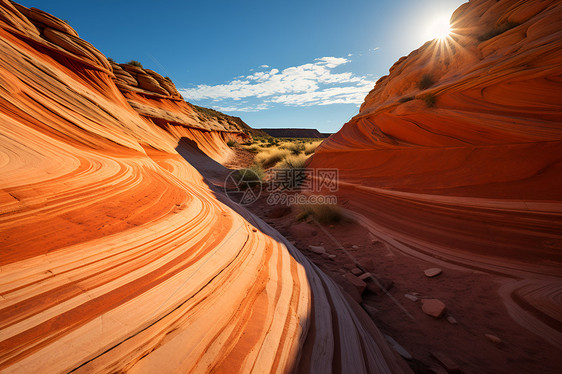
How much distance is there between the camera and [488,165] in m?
3.38

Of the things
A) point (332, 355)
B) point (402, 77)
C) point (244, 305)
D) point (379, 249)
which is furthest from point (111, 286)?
point (402, 77)

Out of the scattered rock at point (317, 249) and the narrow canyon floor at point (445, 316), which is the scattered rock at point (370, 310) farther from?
the scattered rock at point (317, 249)

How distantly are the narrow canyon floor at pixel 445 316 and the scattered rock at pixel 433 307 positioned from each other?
0.05 meters

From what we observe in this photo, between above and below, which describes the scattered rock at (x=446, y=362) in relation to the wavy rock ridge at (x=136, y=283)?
below

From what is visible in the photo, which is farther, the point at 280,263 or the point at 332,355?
the point at 280,263

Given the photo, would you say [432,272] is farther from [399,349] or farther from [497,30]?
[497,30]

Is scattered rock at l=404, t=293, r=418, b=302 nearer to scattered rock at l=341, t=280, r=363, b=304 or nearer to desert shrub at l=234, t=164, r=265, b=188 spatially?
scattered rock at l=341, t=280, r=363, b=304

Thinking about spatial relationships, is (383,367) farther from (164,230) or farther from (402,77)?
(402,77)

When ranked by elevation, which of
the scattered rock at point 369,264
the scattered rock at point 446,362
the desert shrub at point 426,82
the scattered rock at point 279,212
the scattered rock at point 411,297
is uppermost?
the desert shrub at point 426,82

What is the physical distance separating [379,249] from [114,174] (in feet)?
12.3

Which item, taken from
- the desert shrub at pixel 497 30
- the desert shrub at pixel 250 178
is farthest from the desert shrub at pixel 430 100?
the desert shrub at pixel 250 178

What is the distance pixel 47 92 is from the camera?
130 inches

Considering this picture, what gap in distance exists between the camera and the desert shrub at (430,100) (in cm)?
482

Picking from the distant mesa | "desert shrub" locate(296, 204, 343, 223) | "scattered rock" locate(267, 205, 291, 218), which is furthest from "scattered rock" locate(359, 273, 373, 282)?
the distant mesa
